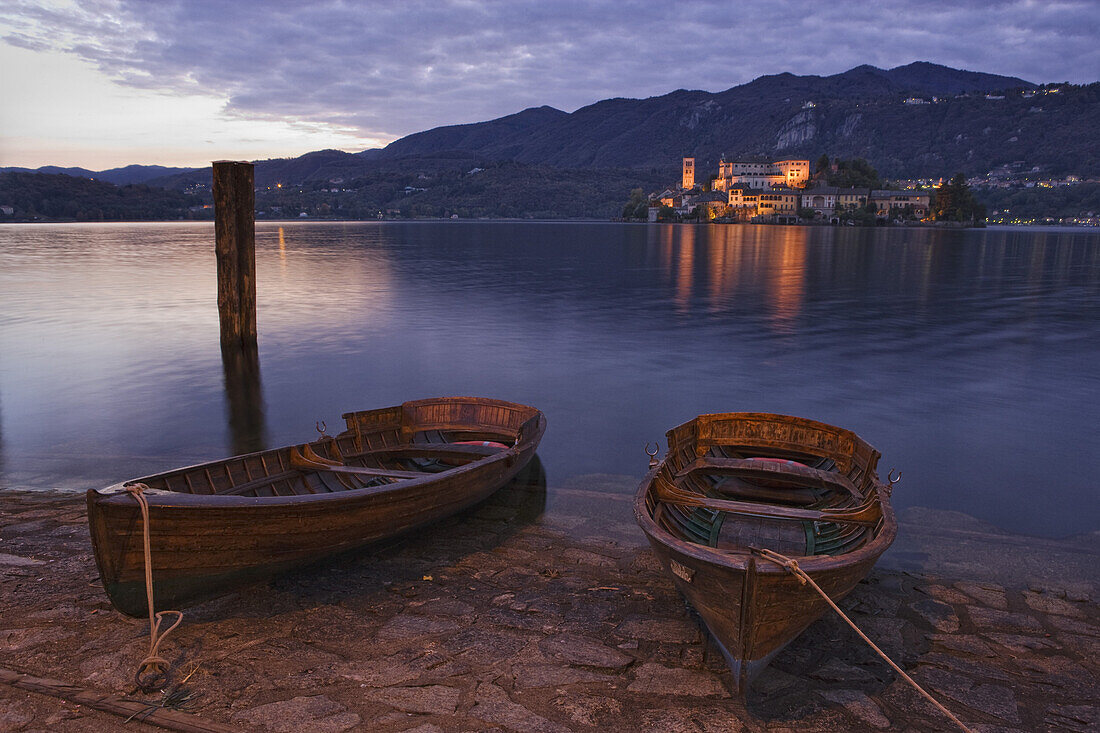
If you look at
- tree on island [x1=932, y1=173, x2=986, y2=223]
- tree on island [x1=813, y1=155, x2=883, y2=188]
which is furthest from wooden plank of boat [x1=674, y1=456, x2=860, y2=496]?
tree on island [x1=813, y1=155, x2=883, y2=188]

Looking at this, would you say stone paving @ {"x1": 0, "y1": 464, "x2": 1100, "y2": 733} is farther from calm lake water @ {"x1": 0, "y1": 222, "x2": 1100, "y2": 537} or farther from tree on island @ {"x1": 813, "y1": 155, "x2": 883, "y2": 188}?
tree on island @ {"x1": 813, "y1": 155, "x2": 883, "y2": 188}

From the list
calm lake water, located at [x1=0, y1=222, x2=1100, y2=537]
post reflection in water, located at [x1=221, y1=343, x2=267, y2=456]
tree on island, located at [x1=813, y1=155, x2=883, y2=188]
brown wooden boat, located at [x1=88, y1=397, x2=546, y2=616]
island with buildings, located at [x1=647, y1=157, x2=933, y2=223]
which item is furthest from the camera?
tree on island, located at [x1=813, y1=155, x2=883, y2=188]

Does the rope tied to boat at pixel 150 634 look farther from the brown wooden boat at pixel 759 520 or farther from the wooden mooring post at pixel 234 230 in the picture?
the wooden mooring post at pixel 234 230

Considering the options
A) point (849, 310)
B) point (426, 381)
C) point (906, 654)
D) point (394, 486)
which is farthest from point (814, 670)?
point (849, 310)

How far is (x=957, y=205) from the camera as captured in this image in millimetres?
167625

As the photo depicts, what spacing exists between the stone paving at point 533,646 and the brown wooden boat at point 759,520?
65cm

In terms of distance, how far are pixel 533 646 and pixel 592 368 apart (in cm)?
1541

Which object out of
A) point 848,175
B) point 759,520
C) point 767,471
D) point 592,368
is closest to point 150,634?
point 759,520

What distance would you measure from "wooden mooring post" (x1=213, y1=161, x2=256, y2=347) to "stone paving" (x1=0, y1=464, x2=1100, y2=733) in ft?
37.5

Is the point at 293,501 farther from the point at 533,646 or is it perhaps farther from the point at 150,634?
the point at 533,646

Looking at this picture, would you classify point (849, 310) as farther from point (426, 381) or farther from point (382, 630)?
point (382, 630)

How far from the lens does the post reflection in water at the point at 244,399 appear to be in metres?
14.4

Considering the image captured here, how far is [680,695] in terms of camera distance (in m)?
5.70

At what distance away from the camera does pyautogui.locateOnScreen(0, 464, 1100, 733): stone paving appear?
215 inches
